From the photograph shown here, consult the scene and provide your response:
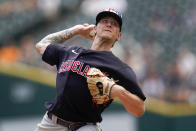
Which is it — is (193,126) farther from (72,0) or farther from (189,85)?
(72,0)

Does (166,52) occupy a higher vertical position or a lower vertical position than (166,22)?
lower

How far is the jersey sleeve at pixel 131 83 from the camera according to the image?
138 inches

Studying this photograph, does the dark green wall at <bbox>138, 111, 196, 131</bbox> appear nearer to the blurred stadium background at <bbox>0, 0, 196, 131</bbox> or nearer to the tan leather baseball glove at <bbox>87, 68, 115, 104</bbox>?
the blurred stadium background at <bbox>0, 0, 196, 131</bbox>

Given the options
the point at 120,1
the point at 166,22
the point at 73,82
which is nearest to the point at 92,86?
the point at 73,82

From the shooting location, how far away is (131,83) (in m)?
3.53

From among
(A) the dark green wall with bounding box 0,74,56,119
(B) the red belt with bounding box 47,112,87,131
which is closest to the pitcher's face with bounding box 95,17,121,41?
(B) the red belt with bounding box 47,112,87,131

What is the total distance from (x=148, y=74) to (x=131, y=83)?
15.7 ft

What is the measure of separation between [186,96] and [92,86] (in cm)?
443

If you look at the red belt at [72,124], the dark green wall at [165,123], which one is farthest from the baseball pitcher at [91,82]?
the dark green wall at [165,123]

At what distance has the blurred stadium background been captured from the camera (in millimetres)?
7477

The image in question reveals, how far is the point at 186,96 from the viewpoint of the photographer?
762 centimetres

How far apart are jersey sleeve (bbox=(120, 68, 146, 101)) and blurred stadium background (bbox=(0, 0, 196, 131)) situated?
12.7ft

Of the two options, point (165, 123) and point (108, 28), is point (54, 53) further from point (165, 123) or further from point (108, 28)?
point (165, 123)

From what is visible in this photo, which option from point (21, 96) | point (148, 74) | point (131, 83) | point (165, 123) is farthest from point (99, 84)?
point (148, 74)
